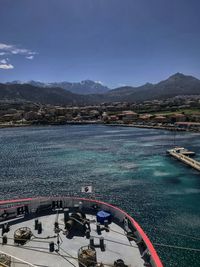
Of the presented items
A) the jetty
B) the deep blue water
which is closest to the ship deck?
the deep blue water

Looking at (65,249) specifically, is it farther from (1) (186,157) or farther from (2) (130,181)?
(1) (186,157)

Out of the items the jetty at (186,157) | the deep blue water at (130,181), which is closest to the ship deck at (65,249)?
the deep blue water at (130,181)

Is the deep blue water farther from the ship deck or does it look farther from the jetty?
the ship deck

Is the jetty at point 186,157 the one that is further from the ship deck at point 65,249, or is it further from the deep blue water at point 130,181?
the ship deck at point 65,249

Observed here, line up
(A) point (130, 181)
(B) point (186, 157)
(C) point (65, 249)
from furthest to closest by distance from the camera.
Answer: (B) point (186, 157) < (A) point (130, 181) < (C) point (65, 249)

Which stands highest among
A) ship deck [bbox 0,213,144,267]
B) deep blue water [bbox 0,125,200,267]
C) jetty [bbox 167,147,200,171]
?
ship deck [bbox 0,213,144,267]

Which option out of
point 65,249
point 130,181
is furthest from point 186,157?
point 65,249
